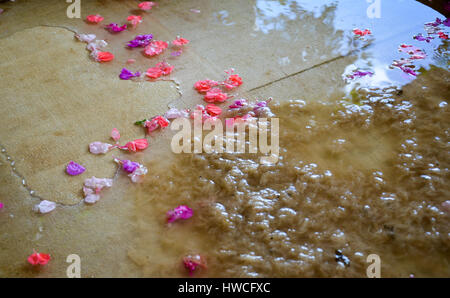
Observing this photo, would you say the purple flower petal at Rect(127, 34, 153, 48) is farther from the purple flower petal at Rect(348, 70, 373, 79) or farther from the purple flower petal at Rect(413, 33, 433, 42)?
the purple flower petal at Rect(413, 33, 433, 42)

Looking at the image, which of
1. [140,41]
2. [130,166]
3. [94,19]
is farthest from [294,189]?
[94,19]

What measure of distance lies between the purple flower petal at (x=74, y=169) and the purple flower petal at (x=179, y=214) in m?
0.49

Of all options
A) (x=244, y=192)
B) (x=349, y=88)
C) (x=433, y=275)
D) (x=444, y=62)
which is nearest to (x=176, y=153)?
(x=244, y=192)

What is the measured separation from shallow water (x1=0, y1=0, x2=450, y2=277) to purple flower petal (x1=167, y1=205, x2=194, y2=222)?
30 mm

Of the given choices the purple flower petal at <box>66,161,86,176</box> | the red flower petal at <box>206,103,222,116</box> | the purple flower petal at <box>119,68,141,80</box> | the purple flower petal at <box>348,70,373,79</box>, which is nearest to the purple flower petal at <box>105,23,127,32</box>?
the purple flower petal at <box>119,68,141,80</box>

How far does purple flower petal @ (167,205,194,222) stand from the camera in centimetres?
163

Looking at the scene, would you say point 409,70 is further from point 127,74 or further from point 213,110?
point 127,74

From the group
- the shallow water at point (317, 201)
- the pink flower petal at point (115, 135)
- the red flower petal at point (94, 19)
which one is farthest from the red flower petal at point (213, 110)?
the red flower petal at point (94, 19)

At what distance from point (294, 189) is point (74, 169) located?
3.22ft

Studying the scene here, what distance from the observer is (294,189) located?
5.62 feet

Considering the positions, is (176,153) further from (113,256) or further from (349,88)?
(349,88)

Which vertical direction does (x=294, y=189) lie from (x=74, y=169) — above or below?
above

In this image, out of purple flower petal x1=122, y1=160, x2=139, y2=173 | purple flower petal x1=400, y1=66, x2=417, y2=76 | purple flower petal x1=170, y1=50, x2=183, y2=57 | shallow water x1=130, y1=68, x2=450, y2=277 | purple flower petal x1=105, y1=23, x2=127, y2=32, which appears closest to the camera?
shallow water x1=130, y1=68, x2=450, y2=277
